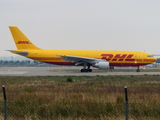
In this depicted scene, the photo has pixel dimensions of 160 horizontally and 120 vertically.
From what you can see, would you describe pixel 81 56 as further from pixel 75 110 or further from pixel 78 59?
pixel 75 110

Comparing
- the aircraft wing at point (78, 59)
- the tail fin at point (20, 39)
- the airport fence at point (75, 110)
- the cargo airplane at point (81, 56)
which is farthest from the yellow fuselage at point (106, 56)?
the airport fence at point (75, 110)

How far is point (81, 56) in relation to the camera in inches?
1709

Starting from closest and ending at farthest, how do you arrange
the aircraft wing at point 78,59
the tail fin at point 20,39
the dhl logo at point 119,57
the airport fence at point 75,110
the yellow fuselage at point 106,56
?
the airport fence at point 75,110 < the aircraft wing at point 78,59 < the dhl logo at point 119,57 < the yellow fuselage at point 106,56 < the tail fin at point 20,39

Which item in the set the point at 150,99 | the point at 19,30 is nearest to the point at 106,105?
the point at 150,99

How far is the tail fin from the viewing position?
43719 millimetres

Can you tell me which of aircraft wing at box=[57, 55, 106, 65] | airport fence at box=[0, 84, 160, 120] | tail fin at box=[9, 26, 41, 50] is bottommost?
airport fence at box=[0, 84, 160, 120]

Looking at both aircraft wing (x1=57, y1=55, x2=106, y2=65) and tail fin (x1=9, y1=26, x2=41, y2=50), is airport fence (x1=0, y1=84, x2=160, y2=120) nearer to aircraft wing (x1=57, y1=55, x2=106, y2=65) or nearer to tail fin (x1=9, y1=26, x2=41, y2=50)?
aircraft wing (x1=57, y1=55, x2=106, y2=65)

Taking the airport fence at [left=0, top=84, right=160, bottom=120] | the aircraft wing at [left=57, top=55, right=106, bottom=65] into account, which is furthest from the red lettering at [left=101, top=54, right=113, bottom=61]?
the airport fence at [left=0, top=84, right=160, bottom=120]

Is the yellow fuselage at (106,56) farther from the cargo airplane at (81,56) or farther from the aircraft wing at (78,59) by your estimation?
the aircraft wing at (78,59)

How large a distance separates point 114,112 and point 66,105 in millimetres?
2048

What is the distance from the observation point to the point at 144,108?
1134cm

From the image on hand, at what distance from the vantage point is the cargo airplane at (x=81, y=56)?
42.6 meters

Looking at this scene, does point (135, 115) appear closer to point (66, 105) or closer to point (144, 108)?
point (144, 108)

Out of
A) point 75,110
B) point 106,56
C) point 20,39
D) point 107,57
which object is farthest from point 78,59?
point 75,110
